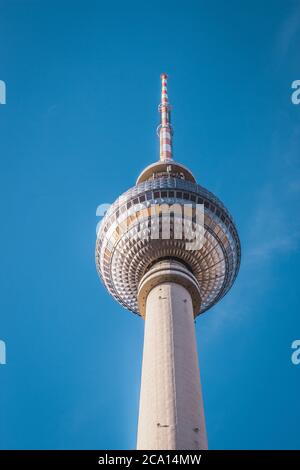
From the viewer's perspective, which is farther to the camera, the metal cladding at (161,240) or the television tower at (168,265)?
the metal cladding at (161,240)

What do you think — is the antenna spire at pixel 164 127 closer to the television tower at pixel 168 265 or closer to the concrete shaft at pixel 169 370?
the television tower at pixel 168 265

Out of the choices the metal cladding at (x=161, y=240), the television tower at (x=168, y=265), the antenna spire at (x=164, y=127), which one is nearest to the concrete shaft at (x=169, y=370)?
the television tower at (x=168, y=265)

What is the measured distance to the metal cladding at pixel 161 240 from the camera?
1823 inches

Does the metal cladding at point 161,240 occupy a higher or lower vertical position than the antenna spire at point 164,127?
lower

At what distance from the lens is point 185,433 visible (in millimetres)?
33875

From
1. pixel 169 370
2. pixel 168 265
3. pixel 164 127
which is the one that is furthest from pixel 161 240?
pixel 164 127

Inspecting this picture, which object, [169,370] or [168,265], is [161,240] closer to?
[168,265]

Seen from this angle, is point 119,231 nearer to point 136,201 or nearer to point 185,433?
point 136,201

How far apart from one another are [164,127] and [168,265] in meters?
22.6

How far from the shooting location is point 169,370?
1469 inches

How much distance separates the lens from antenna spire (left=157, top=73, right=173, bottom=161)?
59281mm

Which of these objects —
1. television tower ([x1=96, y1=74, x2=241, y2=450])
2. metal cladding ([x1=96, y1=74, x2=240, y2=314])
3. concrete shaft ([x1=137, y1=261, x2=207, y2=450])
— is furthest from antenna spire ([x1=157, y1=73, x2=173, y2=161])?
concrete shaft ([x1=137, y1=261, x2=207, y2=450])

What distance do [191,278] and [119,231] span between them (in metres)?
7.45
